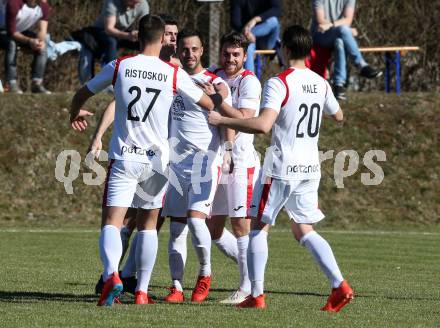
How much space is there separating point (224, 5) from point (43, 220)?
9237 millimetres

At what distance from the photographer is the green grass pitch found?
798 cm

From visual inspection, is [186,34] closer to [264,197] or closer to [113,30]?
[264,197]

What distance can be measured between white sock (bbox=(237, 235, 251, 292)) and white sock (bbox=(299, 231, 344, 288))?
42.9 inches

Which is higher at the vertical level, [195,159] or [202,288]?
[195,159]

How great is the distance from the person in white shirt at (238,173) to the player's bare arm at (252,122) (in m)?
0.81

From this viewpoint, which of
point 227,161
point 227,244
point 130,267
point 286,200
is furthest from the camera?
point 227,244

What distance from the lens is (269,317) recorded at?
8.15 m

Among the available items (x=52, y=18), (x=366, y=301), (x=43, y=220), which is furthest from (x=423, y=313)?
(x=52, y=18)

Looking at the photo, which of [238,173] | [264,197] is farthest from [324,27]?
[264,197]

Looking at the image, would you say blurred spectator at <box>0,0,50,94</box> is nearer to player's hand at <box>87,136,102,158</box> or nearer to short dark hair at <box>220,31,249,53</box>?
short dark hair at <box>220,31,249,53</box>

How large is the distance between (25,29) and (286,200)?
1178 cm

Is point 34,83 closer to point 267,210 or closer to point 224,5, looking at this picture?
point 224,5

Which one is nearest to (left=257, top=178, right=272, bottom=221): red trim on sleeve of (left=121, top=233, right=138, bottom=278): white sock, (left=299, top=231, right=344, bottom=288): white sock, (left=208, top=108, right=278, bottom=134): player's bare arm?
(left=299, top=231, right=344, bottom=288): white sock

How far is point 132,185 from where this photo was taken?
8.66 m
